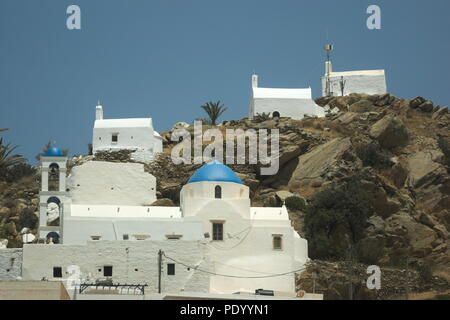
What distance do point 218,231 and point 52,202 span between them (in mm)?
10642

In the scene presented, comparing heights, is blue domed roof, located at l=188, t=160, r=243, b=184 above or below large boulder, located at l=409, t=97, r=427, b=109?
below

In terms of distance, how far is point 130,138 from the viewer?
7162 centimetres

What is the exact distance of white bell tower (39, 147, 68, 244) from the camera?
54.6 m

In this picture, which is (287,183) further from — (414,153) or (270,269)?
(270,269)

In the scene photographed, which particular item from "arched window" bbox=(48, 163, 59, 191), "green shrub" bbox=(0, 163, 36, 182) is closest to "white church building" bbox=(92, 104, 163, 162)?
"arched window" bbox=(48, 163, 59, 191)

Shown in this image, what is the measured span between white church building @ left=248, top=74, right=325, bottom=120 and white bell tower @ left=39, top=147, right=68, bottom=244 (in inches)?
938

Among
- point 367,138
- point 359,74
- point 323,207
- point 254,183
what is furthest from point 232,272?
point 359,74

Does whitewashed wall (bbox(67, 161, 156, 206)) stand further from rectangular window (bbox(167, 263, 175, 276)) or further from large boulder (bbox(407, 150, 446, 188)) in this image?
large boulder (bbox(407, 150, 446, 188))

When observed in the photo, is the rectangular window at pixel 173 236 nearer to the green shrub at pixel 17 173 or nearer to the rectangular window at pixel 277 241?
the rectangular window at pixel 277 241

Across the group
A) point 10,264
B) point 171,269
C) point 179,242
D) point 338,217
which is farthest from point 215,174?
point 10,264

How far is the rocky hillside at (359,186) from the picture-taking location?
58.2 m

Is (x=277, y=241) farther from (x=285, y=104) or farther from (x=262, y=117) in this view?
(x=285, y=104)
